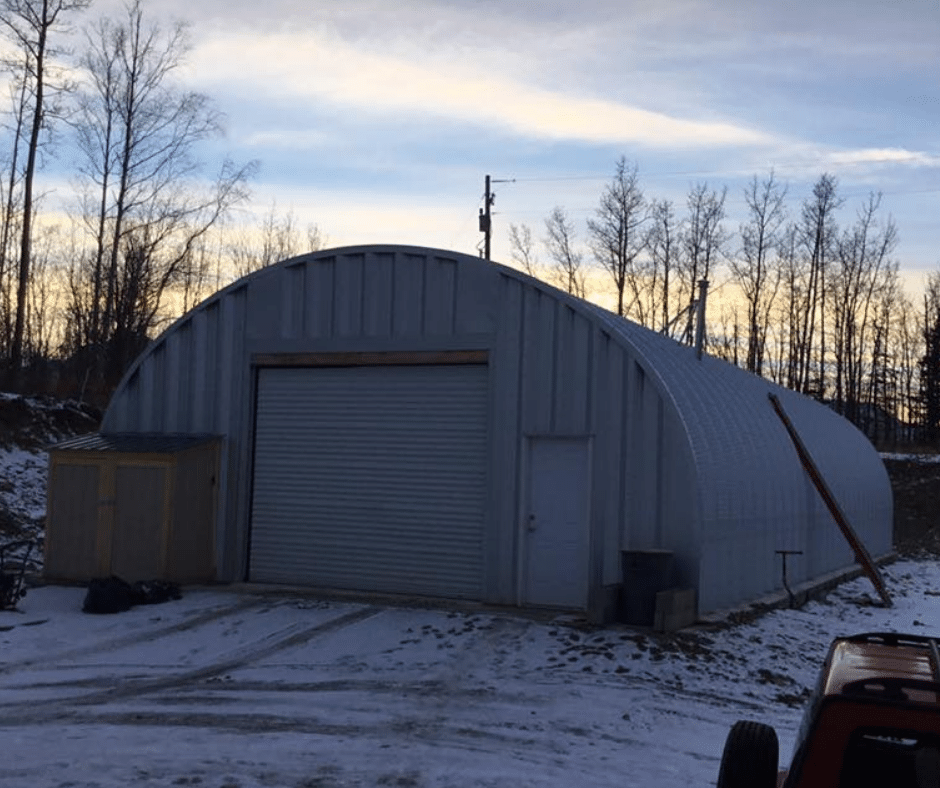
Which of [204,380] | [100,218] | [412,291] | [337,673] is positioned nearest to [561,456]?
[412,291]

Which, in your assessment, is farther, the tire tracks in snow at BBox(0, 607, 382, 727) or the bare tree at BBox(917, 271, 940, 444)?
the bare tree at BBox(917, 271, 940, 444)

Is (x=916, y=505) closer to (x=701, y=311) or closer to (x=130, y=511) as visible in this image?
(x=701, y=311)

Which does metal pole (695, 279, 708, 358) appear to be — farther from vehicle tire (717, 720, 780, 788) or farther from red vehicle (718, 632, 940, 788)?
red vehicle (718, 632, 940, 788)

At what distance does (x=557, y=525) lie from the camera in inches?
568

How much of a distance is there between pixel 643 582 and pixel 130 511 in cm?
750

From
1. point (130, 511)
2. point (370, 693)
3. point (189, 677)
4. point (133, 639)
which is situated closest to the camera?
point (370, 693)

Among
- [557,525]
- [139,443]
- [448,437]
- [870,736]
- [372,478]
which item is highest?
[448,437]

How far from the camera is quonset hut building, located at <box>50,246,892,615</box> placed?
14.0m

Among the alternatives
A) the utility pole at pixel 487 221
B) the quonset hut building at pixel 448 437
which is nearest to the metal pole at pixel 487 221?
the utility pole at pixel 487 221

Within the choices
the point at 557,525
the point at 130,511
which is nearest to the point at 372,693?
the point at 557,525

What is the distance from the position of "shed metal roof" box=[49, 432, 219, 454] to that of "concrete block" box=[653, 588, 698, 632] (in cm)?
729

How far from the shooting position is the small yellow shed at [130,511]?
15.6 m

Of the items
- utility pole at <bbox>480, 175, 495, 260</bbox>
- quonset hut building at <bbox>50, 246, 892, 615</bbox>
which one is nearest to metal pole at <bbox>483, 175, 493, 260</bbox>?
utility pole at <bbox>480, 175, 495, 260</bbox>

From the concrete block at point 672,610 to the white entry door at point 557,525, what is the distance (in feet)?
5.36
